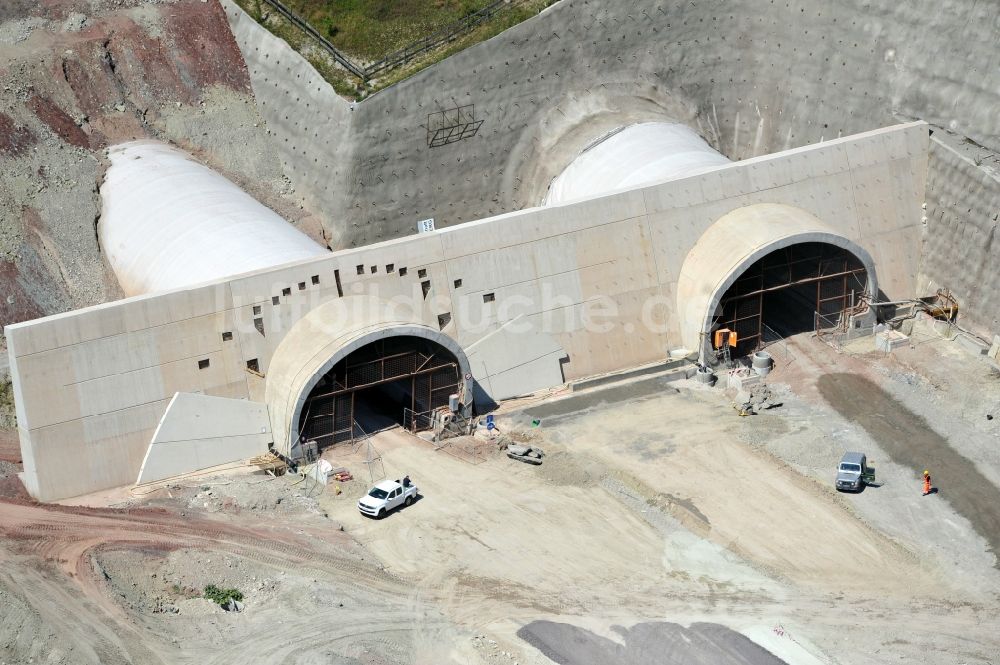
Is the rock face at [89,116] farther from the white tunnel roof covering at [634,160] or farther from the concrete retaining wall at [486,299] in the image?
the white tunnel roof covering at [634,160]

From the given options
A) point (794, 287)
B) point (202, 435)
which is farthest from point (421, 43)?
point (202, 435)

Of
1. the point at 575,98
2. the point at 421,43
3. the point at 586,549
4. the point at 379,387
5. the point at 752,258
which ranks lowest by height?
the point at 586,549

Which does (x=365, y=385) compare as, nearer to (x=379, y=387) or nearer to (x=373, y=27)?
(x=379, y=387)

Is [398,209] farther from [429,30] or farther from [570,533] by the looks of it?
[570,533]

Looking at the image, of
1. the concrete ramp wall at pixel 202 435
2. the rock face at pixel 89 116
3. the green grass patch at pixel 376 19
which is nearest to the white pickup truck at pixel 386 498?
the concrete ramp wall at pixel 202 435

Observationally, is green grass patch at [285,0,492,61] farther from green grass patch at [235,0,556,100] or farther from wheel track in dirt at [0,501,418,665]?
wheel track in dirt at [0,501,418,665]

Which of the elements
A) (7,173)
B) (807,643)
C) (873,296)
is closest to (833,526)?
(807,643)

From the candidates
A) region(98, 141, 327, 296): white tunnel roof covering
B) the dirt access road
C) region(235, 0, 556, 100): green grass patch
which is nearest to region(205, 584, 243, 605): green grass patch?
the dirt access road
